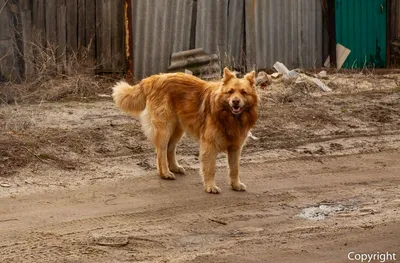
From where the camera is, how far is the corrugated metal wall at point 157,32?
15.6 metres

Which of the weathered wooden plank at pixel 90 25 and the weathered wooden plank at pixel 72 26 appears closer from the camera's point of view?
the weathered wooden plank at pixel 72 26

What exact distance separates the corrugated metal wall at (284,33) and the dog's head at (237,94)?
622 centimetres

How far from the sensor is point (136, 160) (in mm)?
11570

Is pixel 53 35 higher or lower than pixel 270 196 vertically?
higher

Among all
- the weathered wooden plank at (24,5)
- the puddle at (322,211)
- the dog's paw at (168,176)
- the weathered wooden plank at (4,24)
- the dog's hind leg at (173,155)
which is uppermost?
the weathered wooden plank at (24,5)

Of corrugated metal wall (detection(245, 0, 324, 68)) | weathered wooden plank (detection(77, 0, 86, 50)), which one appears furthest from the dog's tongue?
corrugated metal wall (detection(245, 0, 324, 68))

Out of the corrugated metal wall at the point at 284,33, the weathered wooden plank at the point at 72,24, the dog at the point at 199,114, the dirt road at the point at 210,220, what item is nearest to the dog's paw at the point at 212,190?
the dog at the point at 199,114

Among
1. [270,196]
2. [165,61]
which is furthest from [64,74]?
[270,196]

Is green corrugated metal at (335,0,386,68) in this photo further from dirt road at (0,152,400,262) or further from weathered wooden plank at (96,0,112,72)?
dirt road at (0,152,400,262)

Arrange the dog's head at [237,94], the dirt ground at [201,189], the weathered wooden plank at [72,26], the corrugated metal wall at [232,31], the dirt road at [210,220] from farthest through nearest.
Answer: the corrugated metal wall at [232,31] → the weathered wooden plank at [72,26] → the dog's head at [237,94] → the dirt ground at [201,189] → the dirt road at [210,220]

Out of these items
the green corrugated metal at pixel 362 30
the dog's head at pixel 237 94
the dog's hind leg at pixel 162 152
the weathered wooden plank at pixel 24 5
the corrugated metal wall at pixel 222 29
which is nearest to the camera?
the dog's head at pixel 237 94

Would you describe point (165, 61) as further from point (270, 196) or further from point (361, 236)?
point (361, 236)

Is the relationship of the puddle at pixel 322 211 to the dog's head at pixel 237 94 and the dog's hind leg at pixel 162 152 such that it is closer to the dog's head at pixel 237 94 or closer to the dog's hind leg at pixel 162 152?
the dog's head at pixel 237 94

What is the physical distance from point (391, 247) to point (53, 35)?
8.24 m
